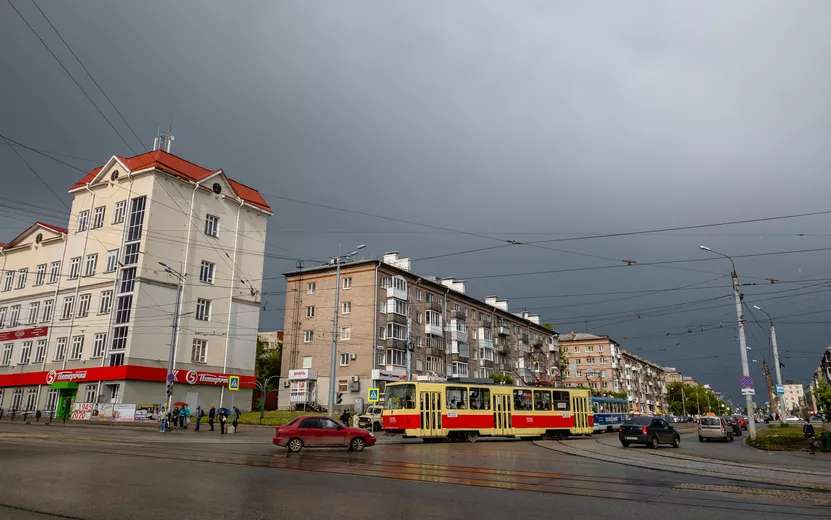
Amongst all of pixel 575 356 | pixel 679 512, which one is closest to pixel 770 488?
pixel 679 512

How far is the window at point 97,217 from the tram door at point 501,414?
38.7 meters

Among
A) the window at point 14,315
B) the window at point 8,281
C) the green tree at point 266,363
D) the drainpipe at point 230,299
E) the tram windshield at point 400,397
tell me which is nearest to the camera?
the tram windshield at point 400,397

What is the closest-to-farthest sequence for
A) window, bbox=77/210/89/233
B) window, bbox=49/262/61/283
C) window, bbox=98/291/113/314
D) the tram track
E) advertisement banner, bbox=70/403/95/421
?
the tram track → advertisement banner, bbox=70/403/95/421 → window, bbox=98/291/113/314 → window, bbox=77/210/89/233 → window, bbox=49/262/61/283

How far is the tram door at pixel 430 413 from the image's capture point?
94.0 feet

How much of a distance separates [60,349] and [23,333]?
24.4 feet

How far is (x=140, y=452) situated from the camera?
58.4ft

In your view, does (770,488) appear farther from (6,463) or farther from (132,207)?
(132,207)

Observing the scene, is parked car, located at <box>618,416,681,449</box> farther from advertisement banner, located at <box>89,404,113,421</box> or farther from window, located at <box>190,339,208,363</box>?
window, located at <box>190,339,208,363</box>

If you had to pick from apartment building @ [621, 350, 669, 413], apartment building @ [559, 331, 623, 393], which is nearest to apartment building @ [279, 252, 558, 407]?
apartment building @ [559, 331, 623, 393]

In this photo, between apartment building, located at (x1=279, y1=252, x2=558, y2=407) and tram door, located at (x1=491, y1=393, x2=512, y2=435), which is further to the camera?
apartment building, located at (x1=279, y1=252, x2=558, y2=407)

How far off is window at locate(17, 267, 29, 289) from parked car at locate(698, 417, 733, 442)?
200ft

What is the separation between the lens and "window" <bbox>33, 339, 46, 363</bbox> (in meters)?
52.5

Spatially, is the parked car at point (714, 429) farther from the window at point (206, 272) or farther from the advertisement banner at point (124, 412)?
the window at point (206, 272)

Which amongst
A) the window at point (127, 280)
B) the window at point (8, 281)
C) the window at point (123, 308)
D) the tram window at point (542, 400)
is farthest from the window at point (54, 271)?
the tram window at point (542, 400)
